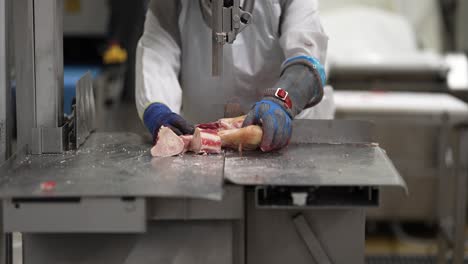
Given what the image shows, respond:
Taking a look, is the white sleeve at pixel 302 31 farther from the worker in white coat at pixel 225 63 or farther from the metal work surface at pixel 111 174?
the metal work surface at pixel 111 174

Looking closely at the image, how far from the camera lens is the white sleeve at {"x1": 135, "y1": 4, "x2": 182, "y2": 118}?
79.4 inches

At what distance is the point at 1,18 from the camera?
5.81 feet

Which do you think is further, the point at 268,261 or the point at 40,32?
the point at 40,32

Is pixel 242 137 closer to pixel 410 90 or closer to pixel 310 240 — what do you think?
pixel 310 240

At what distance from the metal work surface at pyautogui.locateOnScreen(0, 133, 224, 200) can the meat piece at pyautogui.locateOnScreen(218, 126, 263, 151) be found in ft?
0.19

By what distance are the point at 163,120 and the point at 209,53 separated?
0.34 meters

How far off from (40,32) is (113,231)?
0.63m

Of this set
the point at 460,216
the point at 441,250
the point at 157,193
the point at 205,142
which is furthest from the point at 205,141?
the point at 441,250

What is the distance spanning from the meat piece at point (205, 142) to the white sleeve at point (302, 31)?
0.35m

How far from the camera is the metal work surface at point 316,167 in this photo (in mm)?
1503

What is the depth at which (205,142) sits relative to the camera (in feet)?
5.86

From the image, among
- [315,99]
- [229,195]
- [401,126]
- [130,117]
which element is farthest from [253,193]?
[130,117]

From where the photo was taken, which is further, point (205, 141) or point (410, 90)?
point (410, 90)

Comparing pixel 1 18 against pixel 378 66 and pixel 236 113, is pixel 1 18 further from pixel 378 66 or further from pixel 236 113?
pixel 378 66
